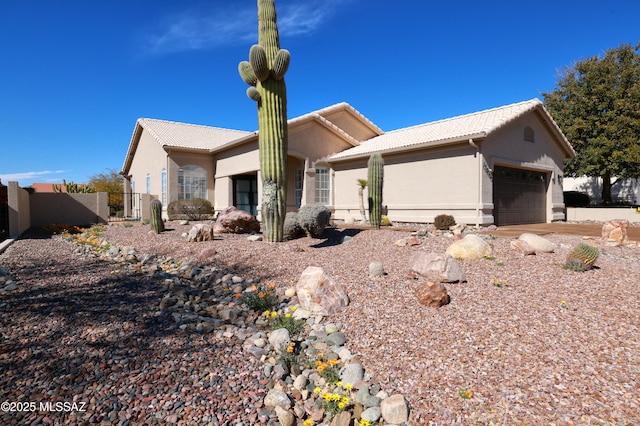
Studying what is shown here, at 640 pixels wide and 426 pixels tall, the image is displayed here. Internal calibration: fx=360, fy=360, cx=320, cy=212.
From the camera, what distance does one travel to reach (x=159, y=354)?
3.86 metres

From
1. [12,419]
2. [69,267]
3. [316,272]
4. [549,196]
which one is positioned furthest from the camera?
[549,196]

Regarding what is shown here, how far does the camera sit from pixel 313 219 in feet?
30.1

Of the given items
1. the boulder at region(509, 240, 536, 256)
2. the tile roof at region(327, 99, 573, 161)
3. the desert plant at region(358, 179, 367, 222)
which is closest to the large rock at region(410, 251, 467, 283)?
the boulder at region(509, 240, 536, 256)

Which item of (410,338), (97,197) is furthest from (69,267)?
(97,197)

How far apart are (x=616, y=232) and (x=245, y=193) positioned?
15.8 meters

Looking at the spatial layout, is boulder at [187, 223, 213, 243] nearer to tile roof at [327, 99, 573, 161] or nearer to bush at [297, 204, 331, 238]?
bush at [297, 204, 331, 238]

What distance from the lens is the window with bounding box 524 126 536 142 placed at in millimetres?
15000

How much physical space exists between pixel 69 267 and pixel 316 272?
5.82 metres

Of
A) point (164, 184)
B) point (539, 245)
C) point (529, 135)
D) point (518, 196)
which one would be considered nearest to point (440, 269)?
point (539, 245)

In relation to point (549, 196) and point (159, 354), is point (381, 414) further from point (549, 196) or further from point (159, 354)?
point (549, 196)

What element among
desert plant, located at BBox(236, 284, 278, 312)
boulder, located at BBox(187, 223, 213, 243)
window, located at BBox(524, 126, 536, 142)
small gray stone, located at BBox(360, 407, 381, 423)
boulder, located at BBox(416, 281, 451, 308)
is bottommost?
small gray stone, located at BBox(360, 407, 381, 423)

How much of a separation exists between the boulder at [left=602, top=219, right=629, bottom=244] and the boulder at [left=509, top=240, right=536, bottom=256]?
3804 millimetres

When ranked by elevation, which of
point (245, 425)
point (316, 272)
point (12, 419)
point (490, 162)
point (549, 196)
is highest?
point (490, 162)

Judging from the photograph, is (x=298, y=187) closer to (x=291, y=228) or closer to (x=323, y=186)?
(x=323, y=186)
